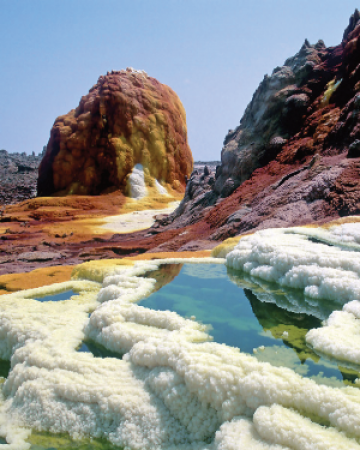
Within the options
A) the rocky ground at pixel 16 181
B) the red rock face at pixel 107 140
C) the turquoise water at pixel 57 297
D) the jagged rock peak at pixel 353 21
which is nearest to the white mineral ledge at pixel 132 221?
the red rock face at pixel 107 140

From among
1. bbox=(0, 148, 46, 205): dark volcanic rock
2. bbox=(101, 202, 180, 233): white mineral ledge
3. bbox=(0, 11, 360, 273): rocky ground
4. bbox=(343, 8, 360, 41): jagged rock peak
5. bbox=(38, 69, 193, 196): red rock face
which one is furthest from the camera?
bbox=(0, 148, 46, 205): dark volcanic rock

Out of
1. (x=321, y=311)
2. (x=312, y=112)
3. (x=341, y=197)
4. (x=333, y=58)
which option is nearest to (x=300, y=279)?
(x=321, y=311)

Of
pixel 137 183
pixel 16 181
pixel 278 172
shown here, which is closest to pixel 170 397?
pixel 278 172

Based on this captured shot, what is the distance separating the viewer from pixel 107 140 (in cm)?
2983

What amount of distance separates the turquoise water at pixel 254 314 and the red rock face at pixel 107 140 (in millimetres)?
26317

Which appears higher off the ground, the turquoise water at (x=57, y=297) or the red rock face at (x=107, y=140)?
the red rock face at (x=107, y=140)

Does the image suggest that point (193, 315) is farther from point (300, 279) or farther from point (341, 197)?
point (341, 197)

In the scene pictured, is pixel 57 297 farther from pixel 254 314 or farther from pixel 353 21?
pixel 353 21

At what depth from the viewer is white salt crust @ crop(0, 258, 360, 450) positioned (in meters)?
1.64

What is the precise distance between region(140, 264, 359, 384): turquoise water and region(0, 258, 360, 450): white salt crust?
0.23 meters

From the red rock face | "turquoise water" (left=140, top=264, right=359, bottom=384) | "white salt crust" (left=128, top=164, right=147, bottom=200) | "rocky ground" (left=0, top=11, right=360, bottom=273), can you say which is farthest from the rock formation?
the red rock face

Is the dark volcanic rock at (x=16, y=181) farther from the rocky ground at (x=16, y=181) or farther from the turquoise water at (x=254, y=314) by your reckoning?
the turquoise water at (x=254, y=314)

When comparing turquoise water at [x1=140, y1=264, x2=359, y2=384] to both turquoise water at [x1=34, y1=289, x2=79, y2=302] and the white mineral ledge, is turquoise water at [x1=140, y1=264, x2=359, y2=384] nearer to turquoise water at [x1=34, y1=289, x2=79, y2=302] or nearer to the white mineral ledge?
turquoise water at [x1=34, y1=289, x2=79, y2=302]

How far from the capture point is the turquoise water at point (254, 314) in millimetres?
2262
